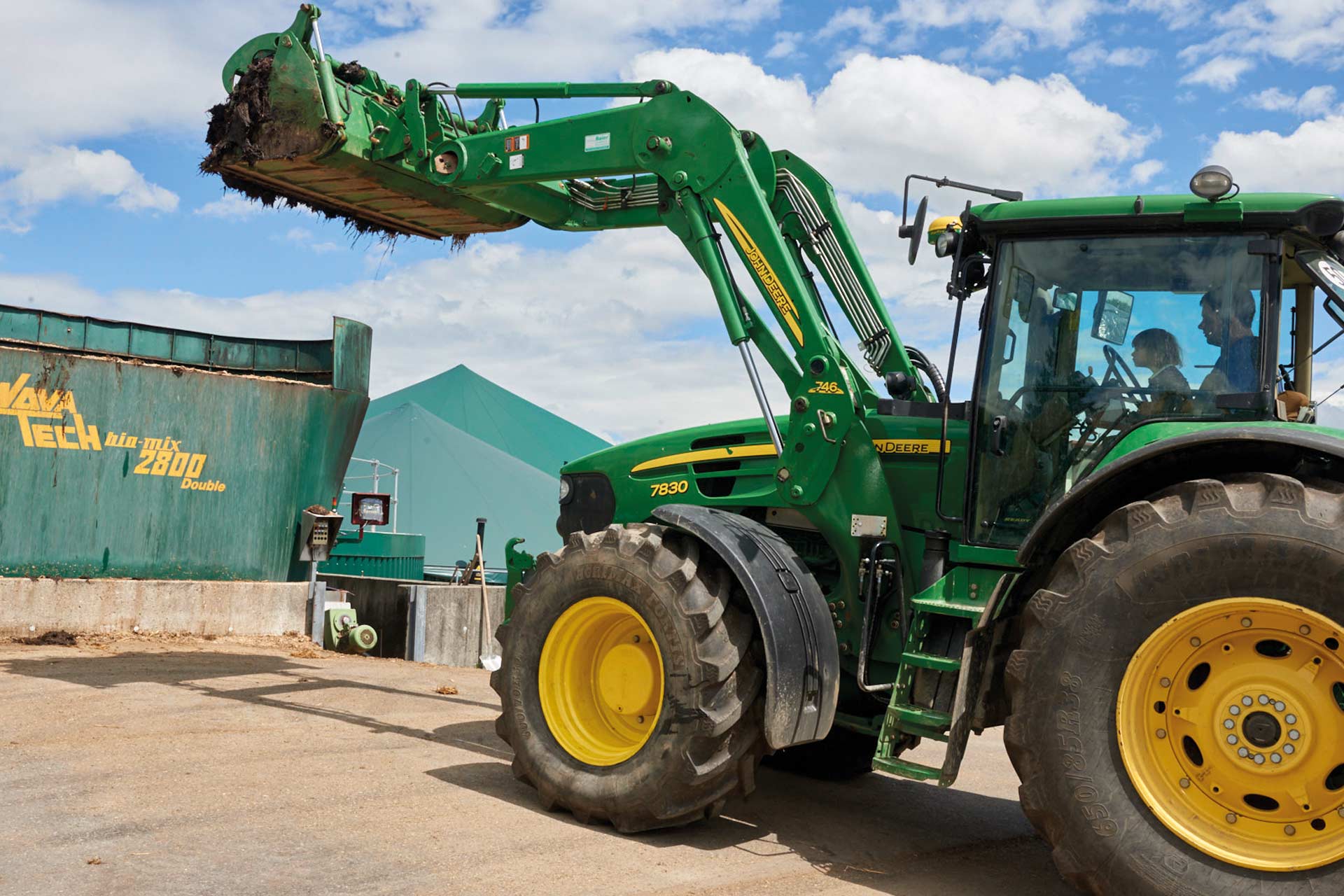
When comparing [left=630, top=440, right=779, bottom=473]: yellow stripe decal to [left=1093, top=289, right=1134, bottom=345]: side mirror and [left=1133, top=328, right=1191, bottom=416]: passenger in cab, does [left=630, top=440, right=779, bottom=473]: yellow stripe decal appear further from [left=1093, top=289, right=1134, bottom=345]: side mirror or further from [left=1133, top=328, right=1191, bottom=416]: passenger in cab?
[left=1133, top=328, right=1191, bottom=416]: passenger in cab

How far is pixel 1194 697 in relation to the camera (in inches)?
162

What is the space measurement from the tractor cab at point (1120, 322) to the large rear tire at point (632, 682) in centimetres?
127

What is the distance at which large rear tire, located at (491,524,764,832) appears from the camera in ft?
16.9

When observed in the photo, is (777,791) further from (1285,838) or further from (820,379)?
(1285,838)

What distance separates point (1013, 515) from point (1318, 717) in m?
1.49

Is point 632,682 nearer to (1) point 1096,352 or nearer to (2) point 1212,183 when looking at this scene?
(1) point 1096,352

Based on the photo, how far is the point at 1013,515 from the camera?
510cm

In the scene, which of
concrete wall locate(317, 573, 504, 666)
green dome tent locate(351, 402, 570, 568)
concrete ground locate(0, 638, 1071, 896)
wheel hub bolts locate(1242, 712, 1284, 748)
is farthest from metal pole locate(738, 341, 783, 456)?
green dome tent locate(351, 402, 570, 568)

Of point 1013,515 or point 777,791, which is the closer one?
point 1013,515

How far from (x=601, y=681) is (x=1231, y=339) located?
10.5 ft

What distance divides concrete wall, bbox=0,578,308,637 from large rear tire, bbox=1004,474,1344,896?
924 cm

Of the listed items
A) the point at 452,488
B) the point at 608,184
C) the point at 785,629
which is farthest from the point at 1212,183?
the point at 452,488

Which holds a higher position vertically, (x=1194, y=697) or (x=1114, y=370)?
(x=1114, y=370)

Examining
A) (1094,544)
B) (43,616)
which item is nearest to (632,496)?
(1094,544)
